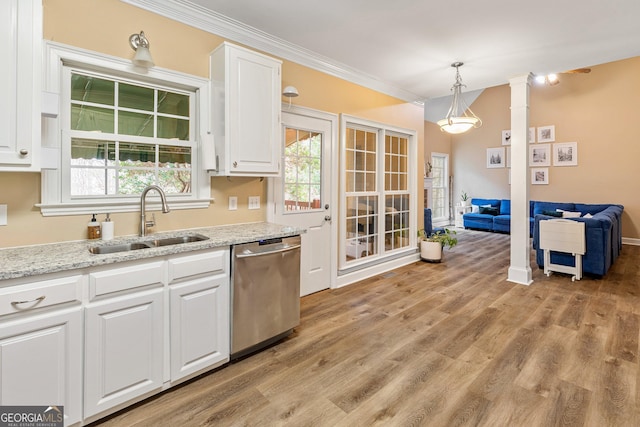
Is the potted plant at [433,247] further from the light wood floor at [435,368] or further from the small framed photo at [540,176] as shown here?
the small framed photo at [540,176]

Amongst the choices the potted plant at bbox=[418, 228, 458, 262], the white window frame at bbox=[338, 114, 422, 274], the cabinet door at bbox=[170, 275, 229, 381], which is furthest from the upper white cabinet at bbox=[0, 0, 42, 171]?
the potted plant at bbox=[418, 228, 458, 262]

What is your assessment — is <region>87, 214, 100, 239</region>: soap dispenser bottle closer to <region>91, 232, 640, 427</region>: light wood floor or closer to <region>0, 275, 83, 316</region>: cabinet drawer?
<region>0, 275, 83, 316</region>: cabinet drawer

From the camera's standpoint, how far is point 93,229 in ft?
7.19

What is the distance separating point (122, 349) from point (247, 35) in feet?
8.94

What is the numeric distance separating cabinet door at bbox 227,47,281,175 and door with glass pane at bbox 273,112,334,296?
1.72 feet

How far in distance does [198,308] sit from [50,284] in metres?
0.79

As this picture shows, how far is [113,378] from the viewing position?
69.5 inches

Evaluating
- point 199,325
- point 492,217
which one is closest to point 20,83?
point 199,325

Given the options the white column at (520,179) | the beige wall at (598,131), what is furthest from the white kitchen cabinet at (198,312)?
the beige wall at (598,131)

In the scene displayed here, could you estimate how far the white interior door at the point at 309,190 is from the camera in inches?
136

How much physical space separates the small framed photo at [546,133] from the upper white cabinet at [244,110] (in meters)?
7.51

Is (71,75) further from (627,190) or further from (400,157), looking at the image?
(627,190)

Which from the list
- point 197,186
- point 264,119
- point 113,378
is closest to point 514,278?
point 264,119

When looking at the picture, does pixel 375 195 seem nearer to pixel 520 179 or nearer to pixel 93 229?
pixel 520 179
